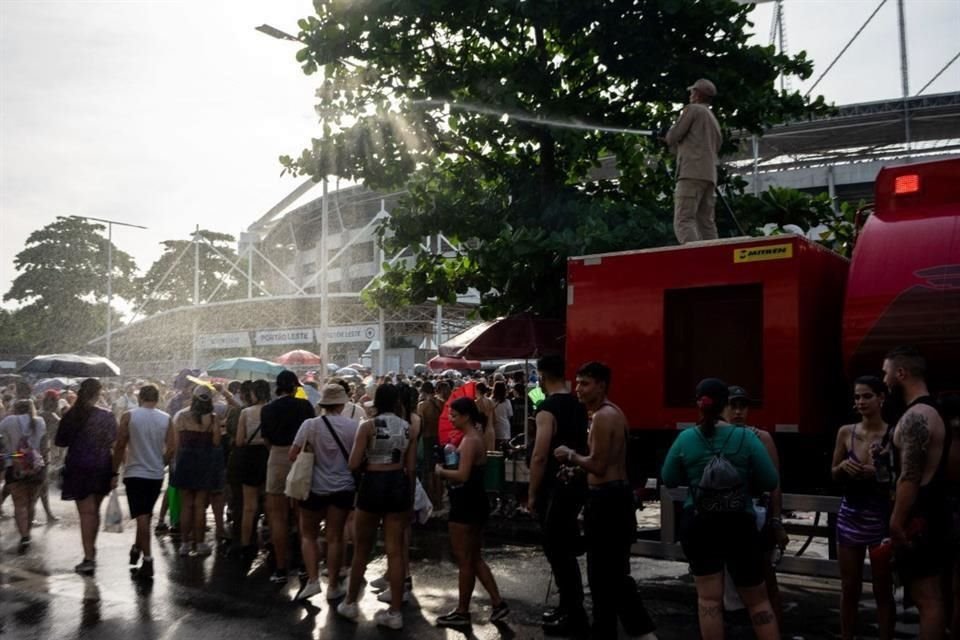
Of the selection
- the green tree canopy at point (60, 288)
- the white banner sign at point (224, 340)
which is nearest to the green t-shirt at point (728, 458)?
the white banner sign at point (224, 340)

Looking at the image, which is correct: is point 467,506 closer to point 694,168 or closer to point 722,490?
point 722,490

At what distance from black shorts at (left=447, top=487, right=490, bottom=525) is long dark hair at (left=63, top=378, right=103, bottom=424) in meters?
3.92

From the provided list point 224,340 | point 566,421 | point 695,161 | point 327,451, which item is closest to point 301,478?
point 327,451

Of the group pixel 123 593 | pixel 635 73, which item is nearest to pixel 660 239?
pixel 635 73

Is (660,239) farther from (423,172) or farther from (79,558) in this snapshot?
(79,558)

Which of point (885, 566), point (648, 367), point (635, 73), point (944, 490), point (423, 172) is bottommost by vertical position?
point (885, 566)

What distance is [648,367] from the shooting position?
309 inches

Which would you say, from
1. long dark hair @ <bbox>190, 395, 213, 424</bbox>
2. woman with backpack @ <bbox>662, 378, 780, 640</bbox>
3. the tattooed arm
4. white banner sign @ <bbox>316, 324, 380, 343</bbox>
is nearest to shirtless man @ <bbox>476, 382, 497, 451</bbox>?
long dark hair @ <bbox>190, 395, 213, 424</bbox>

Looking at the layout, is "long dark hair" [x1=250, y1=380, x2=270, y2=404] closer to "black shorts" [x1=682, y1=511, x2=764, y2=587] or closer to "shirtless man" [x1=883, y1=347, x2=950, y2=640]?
"black shorts" [x1=682, y1=511, x2=764, y2=587]

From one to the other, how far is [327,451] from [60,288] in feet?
249

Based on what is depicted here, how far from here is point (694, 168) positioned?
Result: 8.93 meters

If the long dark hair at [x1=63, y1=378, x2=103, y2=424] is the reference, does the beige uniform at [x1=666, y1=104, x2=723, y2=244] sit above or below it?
above

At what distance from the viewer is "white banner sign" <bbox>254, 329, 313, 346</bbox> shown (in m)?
46.3

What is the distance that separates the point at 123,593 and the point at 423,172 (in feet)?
25.0
